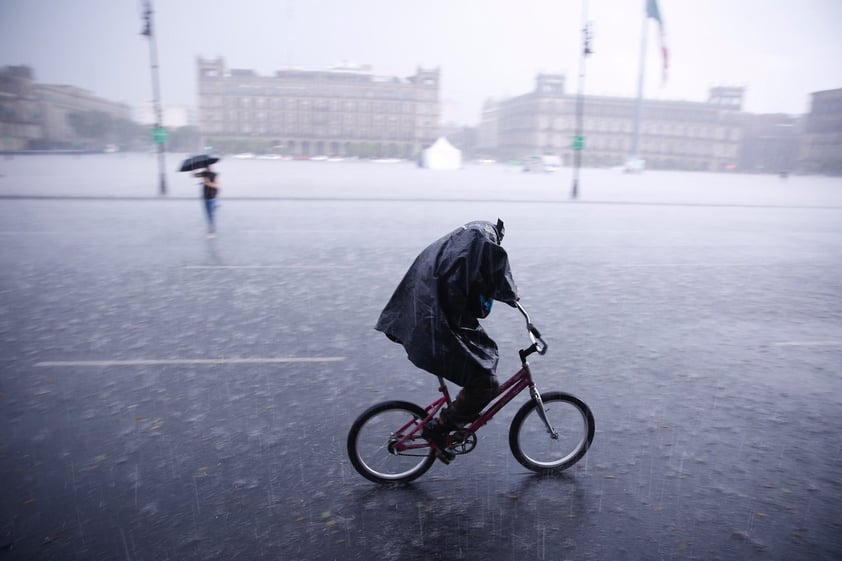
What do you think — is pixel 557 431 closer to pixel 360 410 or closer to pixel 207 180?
pixel 360 410

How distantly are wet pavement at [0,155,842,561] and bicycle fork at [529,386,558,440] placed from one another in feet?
0.93

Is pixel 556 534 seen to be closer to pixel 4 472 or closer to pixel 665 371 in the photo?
pixel 665 371

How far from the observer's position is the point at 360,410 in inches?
171

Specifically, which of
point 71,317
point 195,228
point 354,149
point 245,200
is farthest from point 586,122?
point 71,317

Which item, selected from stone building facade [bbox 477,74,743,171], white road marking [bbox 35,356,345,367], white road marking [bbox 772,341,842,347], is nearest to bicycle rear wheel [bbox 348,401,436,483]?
white road marking [bbox 35,356,345,367]

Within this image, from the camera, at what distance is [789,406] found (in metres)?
4.54

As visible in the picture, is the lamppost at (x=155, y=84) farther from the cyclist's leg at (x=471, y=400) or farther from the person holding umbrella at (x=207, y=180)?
the cyclist's leg at (x=471, y=400)

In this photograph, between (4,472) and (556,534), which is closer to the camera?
(556,534)

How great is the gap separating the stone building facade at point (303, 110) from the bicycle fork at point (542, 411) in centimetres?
9716

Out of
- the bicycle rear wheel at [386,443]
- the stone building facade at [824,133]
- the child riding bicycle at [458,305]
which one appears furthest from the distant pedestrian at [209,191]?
the stone building facade at [824,133]

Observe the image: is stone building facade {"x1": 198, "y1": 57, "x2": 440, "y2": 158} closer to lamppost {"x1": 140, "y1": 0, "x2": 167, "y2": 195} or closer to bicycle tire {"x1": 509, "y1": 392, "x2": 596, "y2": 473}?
lamppost {"x1": 140, "y1": 0, "x2": 167, "y2": 195}

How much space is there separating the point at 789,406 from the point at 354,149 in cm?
9869

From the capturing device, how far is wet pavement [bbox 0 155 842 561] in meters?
2.95

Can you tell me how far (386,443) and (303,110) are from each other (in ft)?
346
